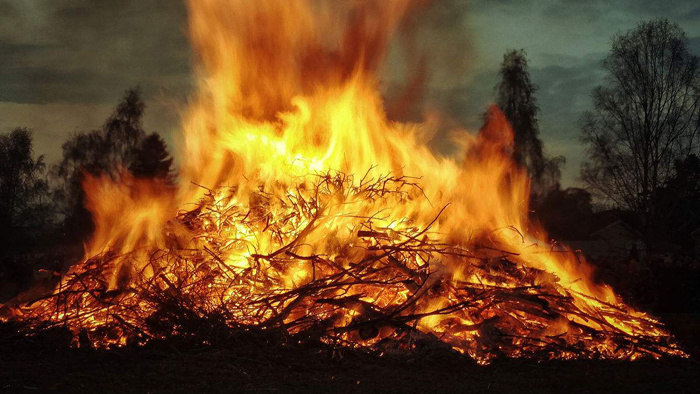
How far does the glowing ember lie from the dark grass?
32 centimetres

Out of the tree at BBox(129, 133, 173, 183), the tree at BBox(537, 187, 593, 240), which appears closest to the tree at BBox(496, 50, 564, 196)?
the tree at BBox(537, 187, 593, 240)

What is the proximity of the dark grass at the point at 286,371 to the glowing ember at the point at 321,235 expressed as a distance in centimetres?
32

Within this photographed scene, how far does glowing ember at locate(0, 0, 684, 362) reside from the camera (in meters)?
7.04

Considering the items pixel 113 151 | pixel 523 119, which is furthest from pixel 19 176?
pixel 523 119

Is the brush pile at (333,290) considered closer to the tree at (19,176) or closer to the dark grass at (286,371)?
the dark grass at (286,371)

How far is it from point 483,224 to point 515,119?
78.5ft

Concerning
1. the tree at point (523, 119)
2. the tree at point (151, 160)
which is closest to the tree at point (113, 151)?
the tree at point (151, 160)

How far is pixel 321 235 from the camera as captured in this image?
26.5 feet

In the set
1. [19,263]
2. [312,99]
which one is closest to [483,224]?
[312,99]

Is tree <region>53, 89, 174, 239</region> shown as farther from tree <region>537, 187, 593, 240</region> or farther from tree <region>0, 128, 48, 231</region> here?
tree <region>537, 187, 593, 240</region>

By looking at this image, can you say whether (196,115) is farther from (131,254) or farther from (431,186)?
(431,186)

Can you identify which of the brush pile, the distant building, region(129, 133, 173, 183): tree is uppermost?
region(129, 133, 173, 183): tree

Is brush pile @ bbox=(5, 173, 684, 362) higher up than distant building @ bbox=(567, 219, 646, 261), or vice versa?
distant building @ bbox=(567, 219, 646, 261)

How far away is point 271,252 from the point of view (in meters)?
8.02
